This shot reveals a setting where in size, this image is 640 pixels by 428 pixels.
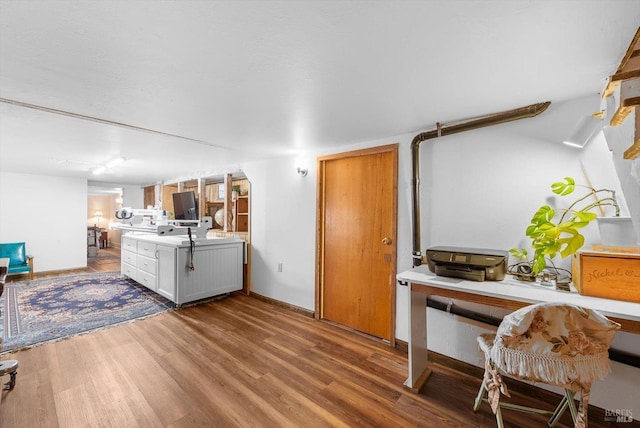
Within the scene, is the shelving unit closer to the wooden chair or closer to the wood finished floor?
the wood finished floor

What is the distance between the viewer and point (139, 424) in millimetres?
1532

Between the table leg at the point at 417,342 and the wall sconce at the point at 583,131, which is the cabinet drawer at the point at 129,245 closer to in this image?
the table leg at the point at 417,342

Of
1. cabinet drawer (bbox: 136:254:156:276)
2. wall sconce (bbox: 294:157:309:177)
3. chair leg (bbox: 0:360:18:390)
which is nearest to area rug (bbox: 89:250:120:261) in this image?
cabinet drawer (bbox: 136:254:156:276)

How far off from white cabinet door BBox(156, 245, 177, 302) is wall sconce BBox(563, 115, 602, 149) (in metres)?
4.12

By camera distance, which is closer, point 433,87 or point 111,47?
point 111,47

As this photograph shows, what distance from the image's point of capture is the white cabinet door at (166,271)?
11.2ft

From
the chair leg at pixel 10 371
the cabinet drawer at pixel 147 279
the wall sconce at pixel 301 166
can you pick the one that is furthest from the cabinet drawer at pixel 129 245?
the wall sconce at pixel 301 166

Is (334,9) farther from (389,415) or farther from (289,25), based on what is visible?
(389,415)

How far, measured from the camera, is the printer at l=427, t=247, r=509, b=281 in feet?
5.63

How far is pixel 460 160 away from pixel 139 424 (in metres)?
2.93

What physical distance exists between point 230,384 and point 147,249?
3.04 m

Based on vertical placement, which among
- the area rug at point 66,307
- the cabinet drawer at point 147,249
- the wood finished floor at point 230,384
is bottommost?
Answer: the wood finished floor at point 230,384

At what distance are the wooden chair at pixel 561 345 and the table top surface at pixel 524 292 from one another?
0.57 feet

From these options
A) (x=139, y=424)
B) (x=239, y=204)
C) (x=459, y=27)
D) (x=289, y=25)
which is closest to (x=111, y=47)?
(x=289, y=25)
